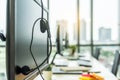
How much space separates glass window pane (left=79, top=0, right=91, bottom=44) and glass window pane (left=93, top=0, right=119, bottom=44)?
0.16 m

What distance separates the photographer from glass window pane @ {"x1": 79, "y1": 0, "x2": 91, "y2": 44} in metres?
5.79

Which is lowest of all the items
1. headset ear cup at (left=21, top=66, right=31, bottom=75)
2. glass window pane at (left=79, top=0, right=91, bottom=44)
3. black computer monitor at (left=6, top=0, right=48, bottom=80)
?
headset ear cup at (left=21, top=66, right=31, bottom=75)

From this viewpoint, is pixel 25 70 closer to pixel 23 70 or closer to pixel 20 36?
pixel 23 70

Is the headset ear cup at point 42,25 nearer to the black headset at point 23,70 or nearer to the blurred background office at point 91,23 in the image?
the black headset at point 23,70

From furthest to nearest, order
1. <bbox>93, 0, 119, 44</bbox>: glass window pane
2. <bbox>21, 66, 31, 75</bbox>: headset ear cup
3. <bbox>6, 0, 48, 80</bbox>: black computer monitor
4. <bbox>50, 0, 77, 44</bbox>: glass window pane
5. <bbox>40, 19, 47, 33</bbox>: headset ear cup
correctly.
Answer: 1. <bbox>93, 0, 119, 44</bbox>: glass window pane
2. <bbox>50, 0, 77, 44</bbox>: glass window pane
3. <bbox>40, 19, 47, 33</bbox>: headset ear cup
4. <bbox>21, 66, 31, 75</bbox>: headset ear cup
5. <bbox>6, 0, 48, 80</bbox>: black computer monitor

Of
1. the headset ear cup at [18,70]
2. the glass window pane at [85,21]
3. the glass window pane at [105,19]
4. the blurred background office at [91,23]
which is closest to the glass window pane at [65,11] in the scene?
the blurred background office at [91,23]

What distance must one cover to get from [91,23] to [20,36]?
5057 mm

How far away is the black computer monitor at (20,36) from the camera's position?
766 millimetres

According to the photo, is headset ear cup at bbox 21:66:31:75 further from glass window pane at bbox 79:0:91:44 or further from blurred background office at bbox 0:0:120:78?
glass window pane at bbox 79:0:91:44

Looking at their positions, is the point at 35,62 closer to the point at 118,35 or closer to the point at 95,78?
the point at 95,78

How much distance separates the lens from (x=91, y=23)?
5.81 m

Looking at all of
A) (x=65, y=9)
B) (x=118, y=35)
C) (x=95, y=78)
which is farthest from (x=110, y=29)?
(x=95, y=78)

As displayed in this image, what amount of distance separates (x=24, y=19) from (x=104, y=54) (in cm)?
520

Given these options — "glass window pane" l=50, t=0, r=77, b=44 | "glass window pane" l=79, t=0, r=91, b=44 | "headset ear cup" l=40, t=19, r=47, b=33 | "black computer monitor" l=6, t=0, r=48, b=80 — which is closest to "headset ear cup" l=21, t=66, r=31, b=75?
"black computer monitor" l=6, t=0, r=48, b=80
